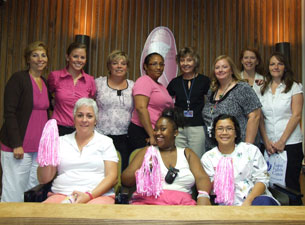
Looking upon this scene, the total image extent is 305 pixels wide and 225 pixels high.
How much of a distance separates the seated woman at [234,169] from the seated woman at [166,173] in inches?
4.7

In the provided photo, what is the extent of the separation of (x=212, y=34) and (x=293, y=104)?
6.43 feet

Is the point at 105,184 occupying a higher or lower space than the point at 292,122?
lower

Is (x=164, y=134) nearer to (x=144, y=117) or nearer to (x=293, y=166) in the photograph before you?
(x=144, y=117)

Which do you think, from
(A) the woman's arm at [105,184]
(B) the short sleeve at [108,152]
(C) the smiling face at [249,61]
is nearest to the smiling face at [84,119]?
(B) the short sleeve at [108,152]

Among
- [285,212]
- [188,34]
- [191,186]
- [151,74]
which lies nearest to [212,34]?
[188,34]

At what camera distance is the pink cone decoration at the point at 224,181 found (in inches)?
83.1

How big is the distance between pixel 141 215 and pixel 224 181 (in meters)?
1.28

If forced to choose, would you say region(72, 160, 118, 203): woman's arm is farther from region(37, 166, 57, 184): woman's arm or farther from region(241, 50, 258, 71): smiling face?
region(241, 50, 258, 71): smiling face

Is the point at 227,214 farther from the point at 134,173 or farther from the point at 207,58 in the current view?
the point at 207,58

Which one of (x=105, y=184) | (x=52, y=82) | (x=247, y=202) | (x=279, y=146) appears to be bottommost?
(x=247, y=202)

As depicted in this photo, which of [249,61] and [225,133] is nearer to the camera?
[225,133]

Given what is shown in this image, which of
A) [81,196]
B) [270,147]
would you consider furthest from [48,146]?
[270,147]

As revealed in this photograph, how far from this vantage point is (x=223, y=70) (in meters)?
2.74

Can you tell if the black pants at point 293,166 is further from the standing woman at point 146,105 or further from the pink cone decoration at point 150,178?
the pink cone decoration at point 150,178
